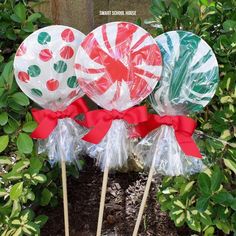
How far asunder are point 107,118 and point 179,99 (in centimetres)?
25

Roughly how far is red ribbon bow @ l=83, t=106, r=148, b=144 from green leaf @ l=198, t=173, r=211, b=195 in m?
0.28

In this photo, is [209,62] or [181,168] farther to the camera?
[181,168]

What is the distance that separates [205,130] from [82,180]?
0.94 meters

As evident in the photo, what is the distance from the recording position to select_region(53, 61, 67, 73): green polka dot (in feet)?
5.62

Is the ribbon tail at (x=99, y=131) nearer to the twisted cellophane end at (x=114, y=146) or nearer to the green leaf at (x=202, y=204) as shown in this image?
the twisted cellophane end at (x=114, y=146)

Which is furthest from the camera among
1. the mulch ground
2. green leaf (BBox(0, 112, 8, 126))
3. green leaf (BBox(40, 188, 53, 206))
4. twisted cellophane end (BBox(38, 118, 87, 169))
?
the mulch ground

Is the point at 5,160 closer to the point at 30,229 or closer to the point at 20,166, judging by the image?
the point at 20,166

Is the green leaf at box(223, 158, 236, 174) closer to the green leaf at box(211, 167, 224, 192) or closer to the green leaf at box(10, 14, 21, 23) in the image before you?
the green leaf at box(211, 167, 224, 192)

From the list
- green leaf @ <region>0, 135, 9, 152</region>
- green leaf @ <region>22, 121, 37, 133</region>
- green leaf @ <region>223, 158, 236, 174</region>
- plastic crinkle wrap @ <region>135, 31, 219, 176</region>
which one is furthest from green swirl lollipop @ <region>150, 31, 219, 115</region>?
green leaf @ <region>0, 135, 9, 152</region>

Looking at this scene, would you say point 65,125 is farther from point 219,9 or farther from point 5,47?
point 219,9

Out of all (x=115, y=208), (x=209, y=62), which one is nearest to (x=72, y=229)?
(x=115, y=208)

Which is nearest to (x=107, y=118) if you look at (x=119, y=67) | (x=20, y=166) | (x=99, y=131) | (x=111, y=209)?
(x=99, y=131)

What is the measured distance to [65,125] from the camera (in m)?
1.83

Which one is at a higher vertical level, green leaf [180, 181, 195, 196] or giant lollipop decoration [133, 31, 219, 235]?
giant lollipop decoration [133, 31, 219, 235]
